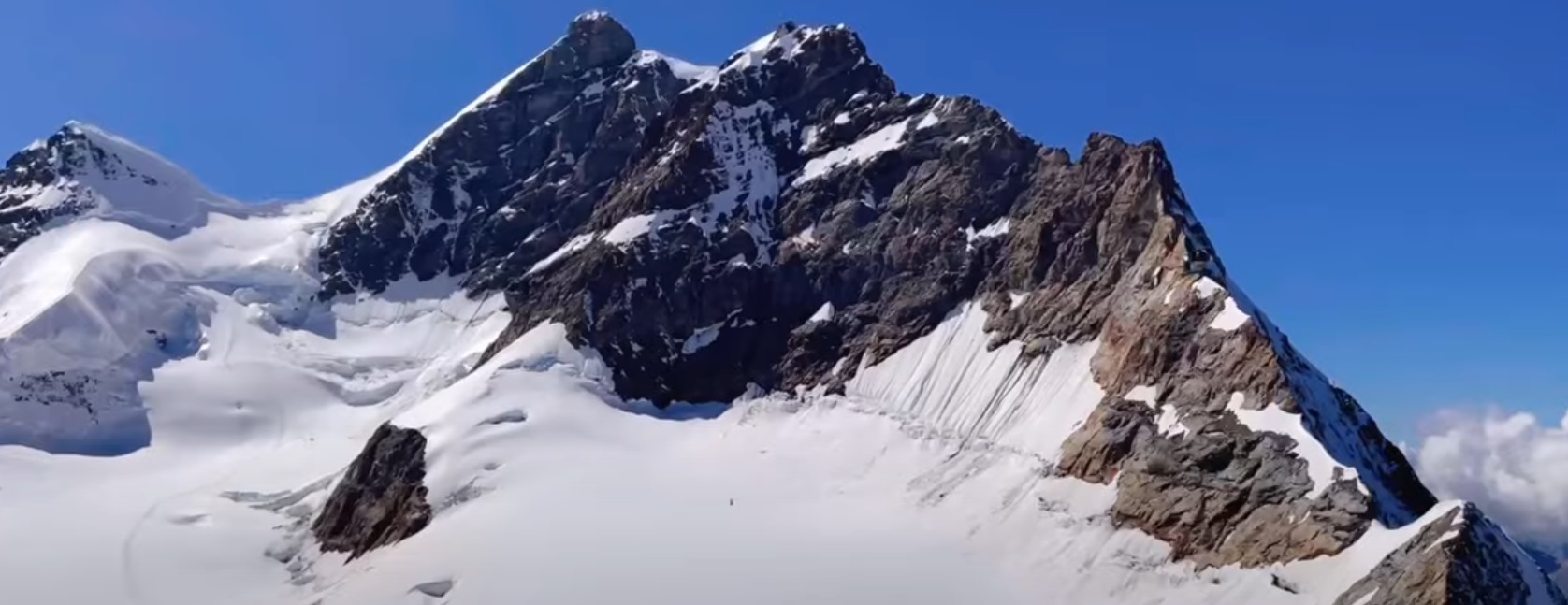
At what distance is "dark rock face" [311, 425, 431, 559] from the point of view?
90.2 m

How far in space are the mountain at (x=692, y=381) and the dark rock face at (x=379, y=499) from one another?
0.38 metres

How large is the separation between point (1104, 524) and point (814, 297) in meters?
51.3

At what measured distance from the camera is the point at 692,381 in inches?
4555

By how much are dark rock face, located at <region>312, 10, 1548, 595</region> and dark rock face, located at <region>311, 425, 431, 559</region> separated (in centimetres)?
2166

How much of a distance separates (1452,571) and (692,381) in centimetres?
7016

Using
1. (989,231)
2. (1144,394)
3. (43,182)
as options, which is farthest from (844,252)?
(43,182)

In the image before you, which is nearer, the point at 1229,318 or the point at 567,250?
the point at 1229,318

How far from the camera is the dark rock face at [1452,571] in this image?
2160 inches

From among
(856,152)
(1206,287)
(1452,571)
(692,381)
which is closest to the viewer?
(1452,571)

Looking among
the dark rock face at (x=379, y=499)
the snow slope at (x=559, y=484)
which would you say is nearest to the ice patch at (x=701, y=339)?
the snow slope at (x=559, y=484)

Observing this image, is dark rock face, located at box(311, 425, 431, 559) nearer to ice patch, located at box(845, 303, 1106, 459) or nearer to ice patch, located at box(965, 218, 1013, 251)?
ice patch, located at box(845, 303, 1106, 459)

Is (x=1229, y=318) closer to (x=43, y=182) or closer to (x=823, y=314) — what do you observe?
(x=823, y=314)

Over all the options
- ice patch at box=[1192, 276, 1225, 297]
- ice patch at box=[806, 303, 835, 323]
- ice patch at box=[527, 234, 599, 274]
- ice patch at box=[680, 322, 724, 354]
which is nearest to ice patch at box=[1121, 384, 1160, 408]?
ice patch at box=[1192, 276, 1225, 297]

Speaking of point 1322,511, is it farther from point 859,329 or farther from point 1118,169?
point 859,329
